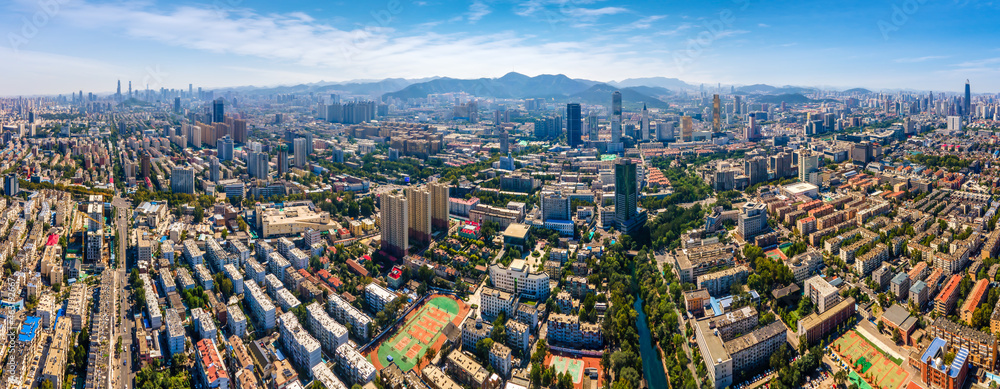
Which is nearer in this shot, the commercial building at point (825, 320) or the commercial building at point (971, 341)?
the commercial building at point (971, 341)

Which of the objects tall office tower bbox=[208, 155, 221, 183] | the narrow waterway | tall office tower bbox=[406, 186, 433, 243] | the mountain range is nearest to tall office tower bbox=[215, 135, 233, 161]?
tall office tower bbox=[208, 155, 221, 183]

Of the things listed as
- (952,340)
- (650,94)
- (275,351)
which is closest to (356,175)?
(275,351)

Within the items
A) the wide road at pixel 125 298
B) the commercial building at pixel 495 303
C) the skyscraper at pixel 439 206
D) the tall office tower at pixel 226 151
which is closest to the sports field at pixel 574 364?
the commercial building at pixel 495 303

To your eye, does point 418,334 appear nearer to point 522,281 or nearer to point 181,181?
point 522,281

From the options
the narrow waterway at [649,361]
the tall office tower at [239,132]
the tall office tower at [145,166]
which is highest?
the tall office tower at [239,132]

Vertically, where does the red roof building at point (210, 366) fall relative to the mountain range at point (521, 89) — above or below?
below

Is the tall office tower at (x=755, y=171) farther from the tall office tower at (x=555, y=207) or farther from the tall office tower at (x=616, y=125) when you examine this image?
the tall office tower at (x=616, y=125)

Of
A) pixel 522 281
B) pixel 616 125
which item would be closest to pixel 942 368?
pixel 522 281

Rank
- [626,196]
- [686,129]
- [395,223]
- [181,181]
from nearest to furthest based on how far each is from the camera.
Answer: [395,223] → [626,196] → [181,181] → [686,129]
